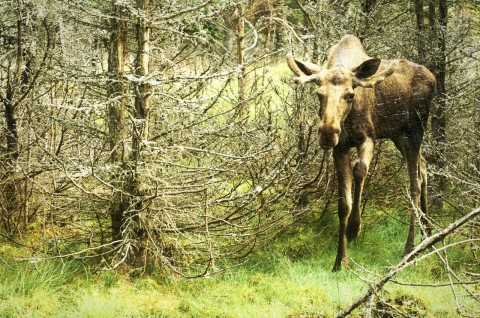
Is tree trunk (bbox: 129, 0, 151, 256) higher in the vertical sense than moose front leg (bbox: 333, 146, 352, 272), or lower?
higher

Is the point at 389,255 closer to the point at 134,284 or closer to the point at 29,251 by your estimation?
the point at 134,284

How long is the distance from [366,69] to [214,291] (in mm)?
3108

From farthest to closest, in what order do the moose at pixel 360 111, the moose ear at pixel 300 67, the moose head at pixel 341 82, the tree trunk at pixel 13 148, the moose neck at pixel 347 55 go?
1. the tree trunk at pixel 13 148
2. the moose neck at pixel 347 55
3. the moose ear at pixel 300 67
4. the moose at pixel 360 111
5. the moose head at pixel 341 82

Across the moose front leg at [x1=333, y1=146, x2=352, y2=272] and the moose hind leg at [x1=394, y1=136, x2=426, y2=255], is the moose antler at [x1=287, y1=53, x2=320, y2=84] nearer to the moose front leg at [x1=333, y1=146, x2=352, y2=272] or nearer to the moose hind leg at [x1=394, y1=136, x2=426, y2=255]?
the moose front leg at [x1=333, y1=146, x2=352, y2=272]

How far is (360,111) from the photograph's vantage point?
21.1ft

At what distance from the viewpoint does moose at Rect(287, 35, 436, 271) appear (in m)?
5.89

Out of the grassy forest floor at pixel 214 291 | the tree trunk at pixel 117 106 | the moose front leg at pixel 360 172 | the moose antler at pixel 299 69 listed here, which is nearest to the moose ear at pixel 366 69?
the moose antler at pixel 299 69

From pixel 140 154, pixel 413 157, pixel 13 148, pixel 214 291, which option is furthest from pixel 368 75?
pixel 13 148

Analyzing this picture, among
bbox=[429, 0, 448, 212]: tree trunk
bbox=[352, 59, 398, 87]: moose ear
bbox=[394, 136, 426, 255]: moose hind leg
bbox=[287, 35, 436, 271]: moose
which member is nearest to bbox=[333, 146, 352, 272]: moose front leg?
bbox=[287, 35, 436, 271]: moose

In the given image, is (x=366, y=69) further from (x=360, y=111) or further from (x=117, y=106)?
(x=117, y=106)

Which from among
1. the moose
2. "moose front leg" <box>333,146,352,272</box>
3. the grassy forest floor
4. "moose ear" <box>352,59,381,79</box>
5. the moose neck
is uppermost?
the moose neck

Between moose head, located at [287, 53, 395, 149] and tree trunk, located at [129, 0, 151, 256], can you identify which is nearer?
tree trunk, located at [129, 0, 151, 256]

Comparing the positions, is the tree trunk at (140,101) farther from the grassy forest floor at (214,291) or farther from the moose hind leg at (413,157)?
the moose hind leg at (413,157)

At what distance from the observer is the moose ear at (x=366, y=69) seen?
19.4 ft
